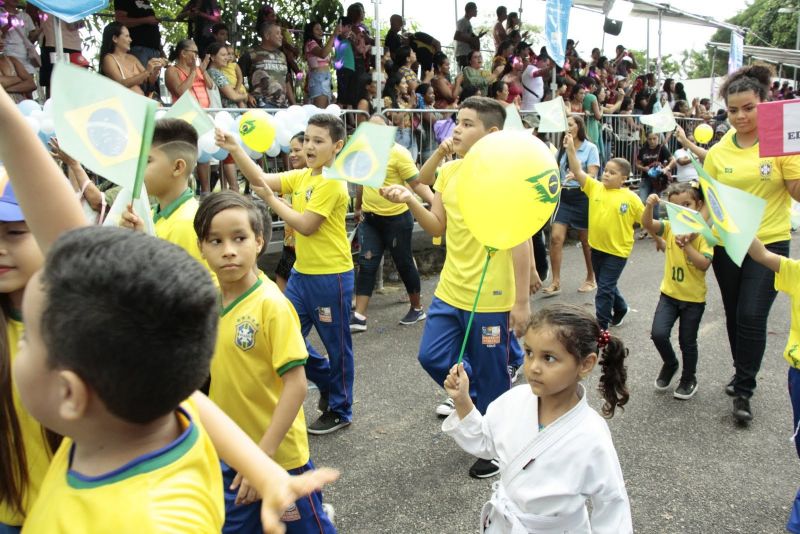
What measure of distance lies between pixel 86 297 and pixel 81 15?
4330 mm

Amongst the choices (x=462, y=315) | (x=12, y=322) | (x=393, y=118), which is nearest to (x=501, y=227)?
(x=462, y=315)

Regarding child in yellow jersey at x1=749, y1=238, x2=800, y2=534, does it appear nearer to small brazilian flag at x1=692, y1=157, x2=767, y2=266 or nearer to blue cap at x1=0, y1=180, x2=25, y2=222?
small brazilian flag at x1=692, y1=157, x2=767, y2=266

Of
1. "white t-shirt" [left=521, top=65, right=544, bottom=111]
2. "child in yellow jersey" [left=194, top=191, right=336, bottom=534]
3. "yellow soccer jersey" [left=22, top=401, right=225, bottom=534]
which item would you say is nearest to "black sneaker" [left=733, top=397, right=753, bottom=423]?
"child in yellow jersey" [left=194, top=191, right=336, bottom=534]

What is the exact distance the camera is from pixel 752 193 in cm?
399

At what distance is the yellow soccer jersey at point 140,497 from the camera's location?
1008mm

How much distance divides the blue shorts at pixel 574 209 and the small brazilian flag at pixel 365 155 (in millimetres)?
4037

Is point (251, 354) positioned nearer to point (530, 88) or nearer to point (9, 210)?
point (9, 210)

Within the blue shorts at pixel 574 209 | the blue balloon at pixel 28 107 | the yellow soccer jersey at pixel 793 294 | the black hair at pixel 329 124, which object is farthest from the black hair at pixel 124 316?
the blue shorts at pixel 574 209

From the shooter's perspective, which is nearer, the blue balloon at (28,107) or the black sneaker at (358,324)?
the blue balloon at (28,107)

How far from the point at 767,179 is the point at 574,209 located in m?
3.33

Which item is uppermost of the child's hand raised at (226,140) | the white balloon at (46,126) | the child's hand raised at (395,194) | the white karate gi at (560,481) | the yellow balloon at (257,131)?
the white balloon at (46,126)

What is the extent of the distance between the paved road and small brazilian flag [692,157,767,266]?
1166 millimetres

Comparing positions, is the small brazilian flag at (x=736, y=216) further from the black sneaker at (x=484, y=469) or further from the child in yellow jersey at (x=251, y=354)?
the child in yellow jersey at (x=251, y=354)

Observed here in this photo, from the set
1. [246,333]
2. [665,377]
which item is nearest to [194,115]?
[246,333]
